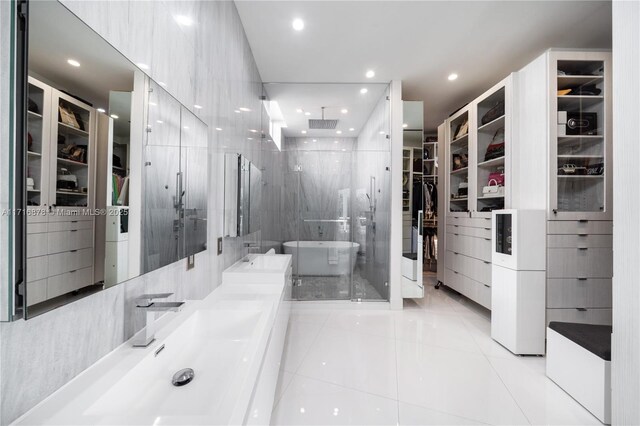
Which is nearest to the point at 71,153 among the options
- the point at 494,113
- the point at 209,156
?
the point at 209,156

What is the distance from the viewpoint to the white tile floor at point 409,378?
1634 mm

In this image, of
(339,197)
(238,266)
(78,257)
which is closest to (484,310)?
(339,197)

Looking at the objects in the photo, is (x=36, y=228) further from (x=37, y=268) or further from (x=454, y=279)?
(x=454, y=279)

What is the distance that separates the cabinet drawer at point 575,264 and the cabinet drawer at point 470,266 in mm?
703

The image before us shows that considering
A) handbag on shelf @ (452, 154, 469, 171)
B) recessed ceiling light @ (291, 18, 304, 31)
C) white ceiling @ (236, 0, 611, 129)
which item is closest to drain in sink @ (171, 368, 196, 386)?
white ceiling @ (236, 0, 611, 129)

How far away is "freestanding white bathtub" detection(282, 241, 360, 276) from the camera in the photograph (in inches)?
145

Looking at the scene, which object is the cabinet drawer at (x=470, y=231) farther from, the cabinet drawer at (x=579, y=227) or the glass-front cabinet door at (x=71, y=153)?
the glass-front cabinet door at (x=71, y=153)

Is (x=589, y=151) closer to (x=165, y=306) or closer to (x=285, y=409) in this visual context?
(x=285, y=409)

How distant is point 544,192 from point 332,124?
2.82 metres

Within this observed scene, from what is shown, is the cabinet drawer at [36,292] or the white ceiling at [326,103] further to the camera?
the white ceiling at [326,103]

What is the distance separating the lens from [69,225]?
0.70 m

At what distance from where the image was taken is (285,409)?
5.44ft

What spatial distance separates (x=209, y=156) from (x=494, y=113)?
310cm

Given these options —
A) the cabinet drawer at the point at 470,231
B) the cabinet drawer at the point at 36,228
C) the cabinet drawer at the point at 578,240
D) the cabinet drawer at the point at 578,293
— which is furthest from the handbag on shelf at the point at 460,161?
the cabinet drawer at the point at 36,228
